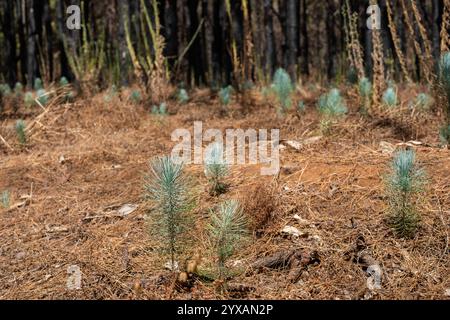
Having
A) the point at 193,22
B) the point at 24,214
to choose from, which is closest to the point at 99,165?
the point at 24,214

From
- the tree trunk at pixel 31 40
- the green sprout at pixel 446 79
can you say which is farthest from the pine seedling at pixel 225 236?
the tree trunk at pixel 31 40

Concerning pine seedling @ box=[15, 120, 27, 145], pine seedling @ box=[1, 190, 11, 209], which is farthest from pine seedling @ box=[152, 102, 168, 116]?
pine seedling @ box=[1, 190, 11, 209]

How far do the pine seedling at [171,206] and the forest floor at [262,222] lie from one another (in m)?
0.13

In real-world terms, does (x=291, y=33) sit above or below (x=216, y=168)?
above

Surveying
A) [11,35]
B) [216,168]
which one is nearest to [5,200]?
[216,168]

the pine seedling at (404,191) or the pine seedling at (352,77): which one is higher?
the pine seedling at (352,77)

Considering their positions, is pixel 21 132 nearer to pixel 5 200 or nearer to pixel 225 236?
pixel 5 200

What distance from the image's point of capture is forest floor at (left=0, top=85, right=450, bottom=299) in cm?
190

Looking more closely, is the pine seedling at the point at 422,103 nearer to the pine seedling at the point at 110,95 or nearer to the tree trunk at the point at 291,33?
the pine seedling at the point at 110,95

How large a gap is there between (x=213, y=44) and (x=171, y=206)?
33.7 feet

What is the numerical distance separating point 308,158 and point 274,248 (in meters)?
0.99

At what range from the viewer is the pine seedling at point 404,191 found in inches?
79.0

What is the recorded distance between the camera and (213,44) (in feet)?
38.7
